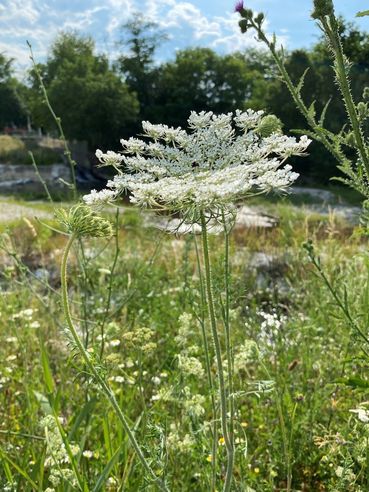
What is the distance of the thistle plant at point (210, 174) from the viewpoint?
1.33m

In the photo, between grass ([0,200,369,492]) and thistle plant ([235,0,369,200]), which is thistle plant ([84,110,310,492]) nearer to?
thistle plant ([235,0,369,200])

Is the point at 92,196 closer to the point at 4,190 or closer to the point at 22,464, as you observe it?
the point at 22,464

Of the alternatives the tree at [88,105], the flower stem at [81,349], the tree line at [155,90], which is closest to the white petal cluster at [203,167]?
the flower stem at [81,349]

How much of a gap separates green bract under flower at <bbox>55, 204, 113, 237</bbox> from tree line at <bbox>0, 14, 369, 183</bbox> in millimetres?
29464

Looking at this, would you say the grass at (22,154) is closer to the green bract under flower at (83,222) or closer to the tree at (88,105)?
the tree at (88,105)

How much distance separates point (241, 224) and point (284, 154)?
11483 mm

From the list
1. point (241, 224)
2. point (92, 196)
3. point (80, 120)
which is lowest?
point (241, 224)

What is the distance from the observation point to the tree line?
31828 millimetres

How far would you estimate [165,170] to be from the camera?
1547 millimetres

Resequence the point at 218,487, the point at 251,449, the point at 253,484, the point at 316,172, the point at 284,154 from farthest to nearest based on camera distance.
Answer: the point at 316,172, the point at 251,449, the point at 253,484, the point at 218,487, the point at 284,154

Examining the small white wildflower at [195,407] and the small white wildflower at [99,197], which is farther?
the small white wildflower at [195,407]

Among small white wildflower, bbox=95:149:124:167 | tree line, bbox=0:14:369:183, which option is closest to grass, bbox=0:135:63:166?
Result: tree line, bbox=0:14:369:183

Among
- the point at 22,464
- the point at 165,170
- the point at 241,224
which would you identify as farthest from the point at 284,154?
the point at 241,224

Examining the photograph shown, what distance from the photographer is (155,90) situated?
41844 mm
